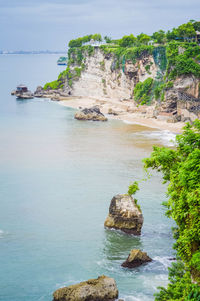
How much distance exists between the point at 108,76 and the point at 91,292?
8464 centimetres

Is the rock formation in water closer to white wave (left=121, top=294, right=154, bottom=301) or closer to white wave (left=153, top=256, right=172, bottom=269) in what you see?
white wave (left=153, top=256, right=172, bottom=269)

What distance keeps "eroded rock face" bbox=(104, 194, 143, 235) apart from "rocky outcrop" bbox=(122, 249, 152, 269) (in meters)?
4.09

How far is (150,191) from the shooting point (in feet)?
123

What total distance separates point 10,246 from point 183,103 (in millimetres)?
46674

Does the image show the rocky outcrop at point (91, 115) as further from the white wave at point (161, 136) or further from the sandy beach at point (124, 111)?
the white wave at point (161, 136)

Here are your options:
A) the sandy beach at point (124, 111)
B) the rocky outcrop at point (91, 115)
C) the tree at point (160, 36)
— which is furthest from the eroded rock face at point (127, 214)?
the tree at point (160, 36)

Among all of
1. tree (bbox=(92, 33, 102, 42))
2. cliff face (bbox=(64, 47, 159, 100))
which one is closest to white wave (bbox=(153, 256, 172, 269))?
cliff face (bbox=(64, 47, 159, 100))

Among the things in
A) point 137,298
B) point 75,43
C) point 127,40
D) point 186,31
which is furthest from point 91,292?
point 75,43

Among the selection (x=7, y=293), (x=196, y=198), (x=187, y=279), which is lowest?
(x=7, y=293)

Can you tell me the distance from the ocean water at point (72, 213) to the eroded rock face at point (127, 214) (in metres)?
0.70

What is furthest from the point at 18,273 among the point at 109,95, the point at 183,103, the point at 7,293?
the point at 109,95

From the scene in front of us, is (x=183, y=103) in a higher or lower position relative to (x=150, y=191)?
higher

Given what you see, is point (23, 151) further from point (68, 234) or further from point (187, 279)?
point (187, 279)

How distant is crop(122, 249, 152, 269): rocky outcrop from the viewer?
78.9ft
